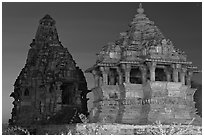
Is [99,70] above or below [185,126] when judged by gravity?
above

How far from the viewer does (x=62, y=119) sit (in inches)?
518

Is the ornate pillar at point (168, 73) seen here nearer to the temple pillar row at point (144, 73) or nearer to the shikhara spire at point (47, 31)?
the temple pillar row at point (144, 73)

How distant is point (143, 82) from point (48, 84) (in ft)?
15.5

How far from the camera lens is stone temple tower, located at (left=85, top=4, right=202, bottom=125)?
9562mm

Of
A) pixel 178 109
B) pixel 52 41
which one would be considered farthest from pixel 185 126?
pixel 52 41

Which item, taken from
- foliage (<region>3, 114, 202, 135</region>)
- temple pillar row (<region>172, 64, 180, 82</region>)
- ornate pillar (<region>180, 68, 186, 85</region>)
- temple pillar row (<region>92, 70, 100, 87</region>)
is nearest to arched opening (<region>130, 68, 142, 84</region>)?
temple pillar row (<region>92, 70, 100, 87</region>)

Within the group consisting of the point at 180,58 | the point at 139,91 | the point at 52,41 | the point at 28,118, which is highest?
the point at 52,41

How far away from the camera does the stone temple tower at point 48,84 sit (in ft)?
44.8

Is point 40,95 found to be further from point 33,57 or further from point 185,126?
point 185,126

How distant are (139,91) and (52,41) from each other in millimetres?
5817

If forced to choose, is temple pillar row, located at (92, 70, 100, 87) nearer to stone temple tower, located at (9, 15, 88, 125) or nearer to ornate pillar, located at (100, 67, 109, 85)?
ornate pillar, located at (100, 67, 109, 85)

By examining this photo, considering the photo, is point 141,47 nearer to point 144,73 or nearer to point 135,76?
point 144,73

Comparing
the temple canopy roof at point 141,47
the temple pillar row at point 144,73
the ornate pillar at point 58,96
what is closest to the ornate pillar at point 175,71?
the temple canopy roof at point 141,47

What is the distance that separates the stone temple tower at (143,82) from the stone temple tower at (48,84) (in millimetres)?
2942
